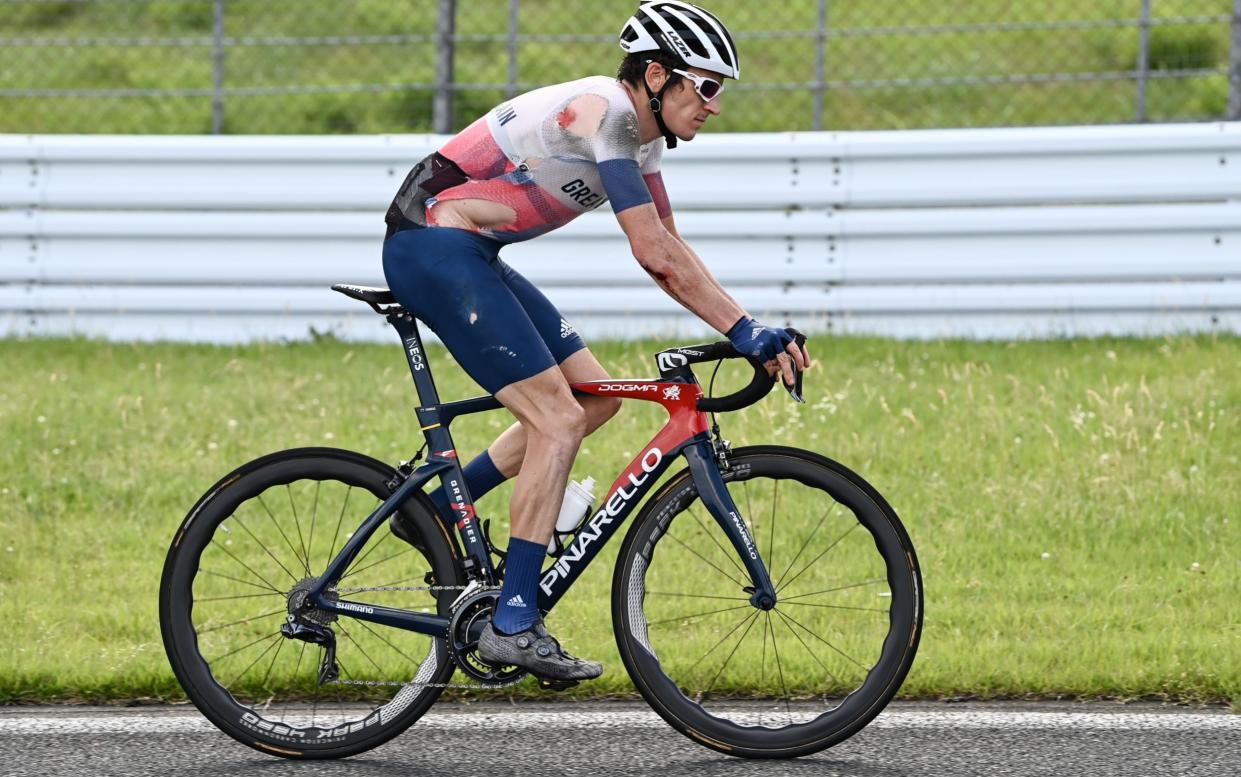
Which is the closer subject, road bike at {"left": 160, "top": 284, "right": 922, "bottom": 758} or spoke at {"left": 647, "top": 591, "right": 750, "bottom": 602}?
road bike at {"left": 160, "top": 284, "right": 922, "bottom": 758}

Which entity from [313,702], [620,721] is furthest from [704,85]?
[313,702]

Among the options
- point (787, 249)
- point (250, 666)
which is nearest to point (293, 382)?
point (787, 249)

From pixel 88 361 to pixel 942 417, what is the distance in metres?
4.36

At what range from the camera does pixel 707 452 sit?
4.59 m

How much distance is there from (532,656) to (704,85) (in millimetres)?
1555

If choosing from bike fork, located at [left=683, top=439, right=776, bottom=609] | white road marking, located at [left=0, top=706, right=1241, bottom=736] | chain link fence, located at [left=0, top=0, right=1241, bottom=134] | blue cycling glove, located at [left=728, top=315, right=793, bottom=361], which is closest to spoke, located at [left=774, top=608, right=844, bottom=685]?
white road marking, located at [left=0, top=706, right=1241, bottom=736]

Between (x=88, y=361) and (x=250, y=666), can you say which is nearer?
(x=250, y=666)

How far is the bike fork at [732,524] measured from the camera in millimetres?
4551

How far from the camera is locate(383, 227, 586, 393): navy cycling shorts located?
454 cm

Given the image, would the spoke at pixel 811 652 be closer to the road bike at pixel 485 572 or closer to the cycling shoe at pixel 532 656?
the road bike at pixel 485 572

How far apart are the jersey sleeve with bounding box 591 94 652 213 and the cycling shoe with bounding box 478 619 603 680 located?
115 centimetres

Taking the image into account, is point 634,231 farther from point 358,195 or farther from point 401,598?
point 358,195

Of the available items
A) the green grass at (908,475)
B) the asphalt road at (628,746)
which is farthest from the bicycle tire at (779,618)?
the green grass at (908,475)

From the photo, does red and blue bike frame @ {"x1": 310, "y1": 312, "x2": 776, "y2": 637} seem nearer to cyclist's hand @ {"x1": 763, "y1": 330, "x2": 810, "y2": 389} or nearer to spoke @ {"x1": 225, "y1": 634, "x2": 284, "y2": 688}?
cyclist's hand @ {"x1": 763, "y1": 330, "x2": 810, "y2": 389}
